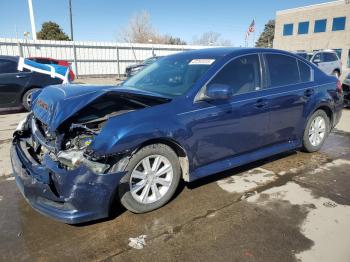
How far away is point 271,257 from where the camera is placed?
2.49 meters

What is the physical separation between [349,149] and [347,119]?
298 centimetres

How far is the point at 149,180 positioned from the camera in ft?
10.2

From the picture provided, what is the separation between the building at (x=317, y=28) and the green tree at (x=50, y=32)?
31.3 m

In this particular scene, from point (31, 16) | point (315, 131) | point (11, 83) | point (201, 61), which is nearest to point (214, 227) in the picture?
point (201, 61)

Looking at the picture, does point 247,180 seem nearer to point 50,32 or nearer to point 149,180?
point 149,180

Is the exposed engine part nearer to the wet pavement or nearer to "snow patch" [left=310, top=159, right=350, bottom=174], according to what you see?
the wet pavement

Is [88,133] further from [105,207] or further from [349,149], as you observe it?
[349,149]

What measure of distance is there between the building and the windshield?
1490 inches

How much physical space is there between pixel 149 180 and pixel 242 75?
5.79ft

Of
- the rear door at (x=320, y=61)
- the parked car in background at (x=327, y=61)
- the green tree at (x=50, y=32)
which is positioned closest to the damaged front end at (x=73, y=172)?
the parked car in background at (x=327, y=61)

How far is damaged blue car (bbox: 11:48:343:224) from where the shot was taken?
271 centimetres

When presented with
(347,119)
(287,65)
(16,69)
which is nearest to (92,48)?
(16,69)

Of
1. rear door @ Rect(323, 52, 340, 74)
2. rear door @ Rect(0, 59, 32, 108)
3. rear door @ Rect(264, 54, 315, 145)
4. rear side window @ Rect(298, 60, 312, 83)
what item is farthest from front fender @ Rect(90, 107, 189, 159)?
rear door @ Rect(323, 52, 340, 74)

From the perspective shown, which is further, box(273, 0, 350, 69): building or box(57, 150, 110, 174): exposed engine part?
box(273, 0, 350, 69): building
